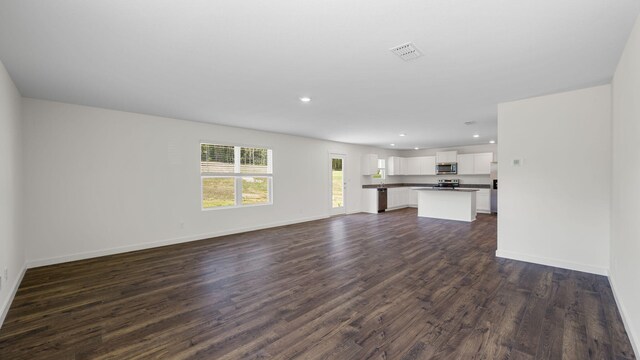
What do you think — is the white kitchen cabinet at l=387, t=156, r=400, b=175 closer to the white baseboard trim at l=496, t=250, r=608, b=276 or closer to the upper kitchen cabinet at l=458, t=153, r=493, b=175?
the upper kitchen cabinet at l=458, t=153, r=493, b=175

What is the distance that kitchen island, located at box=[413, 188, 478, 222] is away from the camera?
7438 mm

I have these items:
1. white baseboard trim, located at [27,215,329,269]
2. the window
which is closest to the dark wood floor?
white baseboard trim, located at [27,215,329,269]

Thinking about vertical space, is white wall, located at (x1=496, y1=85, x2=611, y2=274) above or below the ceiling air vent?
below

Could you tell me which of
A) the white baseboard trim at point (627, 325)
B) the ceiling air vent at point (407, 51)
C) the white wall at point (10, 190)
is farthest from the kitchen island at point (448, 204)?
the white wall at point (10, 190)

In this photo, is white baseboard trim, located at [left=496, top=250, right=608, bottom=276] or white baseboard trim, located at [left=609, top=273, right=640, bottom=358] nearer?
white baseboard trim, located at [left=609, top=273, right=640, bottom=358]

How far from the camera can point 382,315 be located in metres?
2.50

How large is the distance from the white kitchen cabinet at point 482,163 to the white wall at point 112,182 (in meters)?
7.49

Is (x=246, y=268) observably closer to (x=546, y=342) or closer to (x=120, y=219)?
(x=120, y=219)

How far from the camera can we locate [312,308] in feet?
8.66

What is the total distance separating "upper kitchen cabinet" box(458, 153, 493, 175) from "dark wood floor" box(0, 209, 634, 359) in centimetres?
573

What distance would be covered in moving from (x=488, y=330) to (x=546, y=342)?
38 centimetres

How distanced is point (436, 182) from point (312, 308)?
31.4 feet

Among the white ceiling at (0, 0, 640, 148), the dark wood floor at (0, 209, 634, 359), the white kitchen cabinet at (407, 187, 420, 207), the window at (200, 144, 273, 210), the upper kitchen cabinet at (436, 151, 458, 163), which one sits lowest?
the dark wood floor at (0, 209, 634, 359)

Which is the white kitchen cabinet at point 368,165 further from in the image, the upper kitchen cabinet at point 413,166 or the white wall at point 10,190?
the white wall at point 10,190
